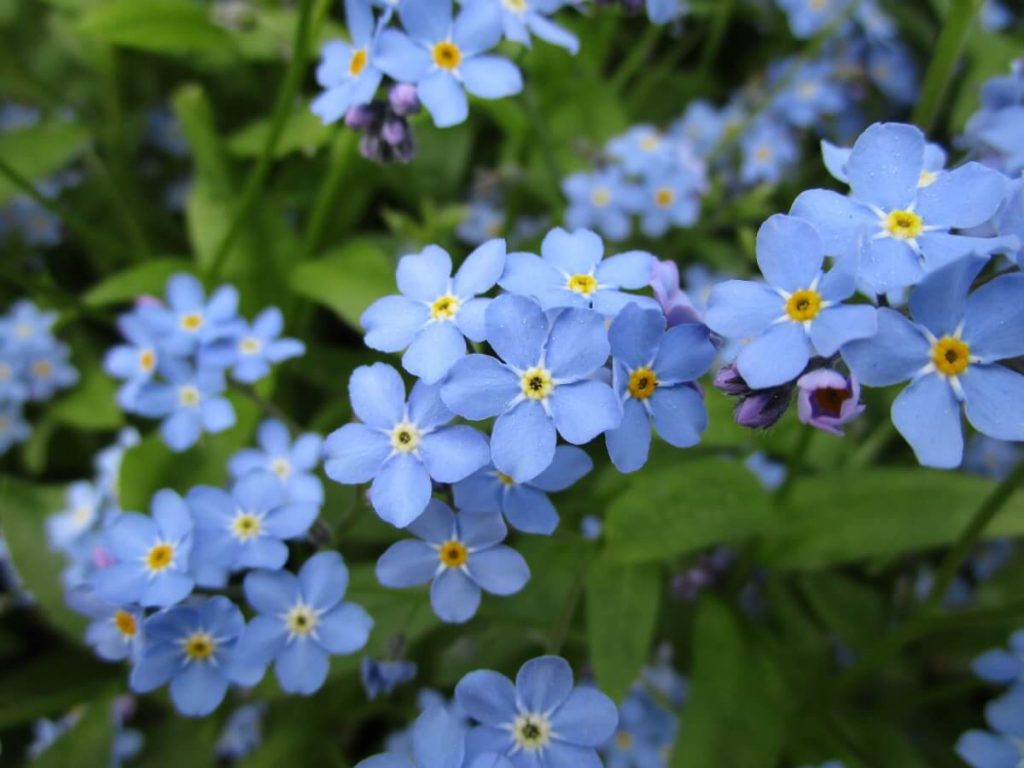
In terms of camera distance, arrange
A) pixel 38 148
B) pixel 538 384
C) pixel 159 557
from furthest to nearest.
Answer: pixel 38 148, pixel 159 557, pixel 538 384

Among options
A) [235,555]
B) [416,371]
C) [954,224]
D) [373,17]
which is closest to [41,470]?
[235,555]

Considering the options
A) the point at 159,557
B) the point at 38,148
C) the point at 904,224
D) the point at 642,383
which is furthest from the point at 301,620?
the point at 38,148

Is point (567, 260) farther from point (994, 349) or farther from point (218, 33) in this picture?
point (218, 33)

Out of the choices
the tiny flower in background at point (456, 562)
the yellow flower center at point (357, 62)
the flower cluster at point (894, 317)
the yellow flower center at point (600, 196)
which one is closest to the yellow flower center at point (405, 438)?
the tiny flower in background at point (456, 562)

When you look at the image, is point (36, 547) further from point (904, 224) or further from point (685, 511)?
point (904, 224)

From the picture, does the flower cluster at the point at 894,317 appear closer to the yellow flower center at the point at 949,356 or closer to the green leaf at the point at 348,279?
the yellow flower center at the point at 949,356
